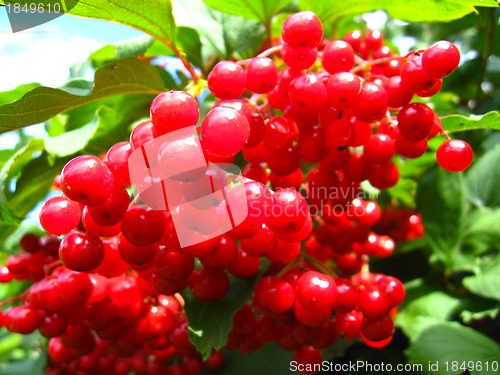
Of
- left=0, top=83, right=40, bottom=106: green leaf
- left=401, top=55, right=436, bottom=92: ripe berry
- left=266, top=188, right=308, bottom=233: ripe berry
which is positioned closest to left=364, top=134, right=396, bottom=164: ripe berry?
left=401, top=55, right=436, bottom=92: ripe berry

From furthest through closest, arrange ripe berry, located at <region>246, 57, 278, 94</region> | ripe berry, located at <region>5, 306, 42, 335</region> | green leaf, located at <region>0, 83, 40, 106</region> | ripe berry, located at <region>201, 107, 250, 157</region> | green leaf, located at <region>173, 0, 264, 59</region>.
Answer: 1. green leaf, located at <region>173, 0, 264, 59</region>
2. green leaf, located at <region>0, 83, 40, 106</region>
3. ripe berry, located at <region>5, 306, 42, 335</region>
4. ripe berry, located at <region>246, 57, 278, 94</region>
5. ripe berry, located at <region>201, 107, 250, 157</region>

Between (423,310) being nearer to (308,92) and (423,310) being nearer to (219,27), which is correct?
(308,92)

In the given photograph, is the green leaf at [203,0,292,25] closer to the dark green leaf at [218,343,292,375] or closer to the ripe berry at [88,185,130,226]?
the ripe berry at [88,185,130,226]

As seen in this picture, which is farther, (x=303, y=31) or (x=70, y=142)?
(x=70, y=142)

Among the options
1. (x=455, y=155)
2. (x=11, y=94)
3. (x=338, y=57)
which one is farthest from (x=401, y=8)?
(x=11, y=94)

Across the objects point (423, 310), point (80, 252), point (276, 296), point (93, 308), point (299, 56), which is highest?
point (299, 56)
